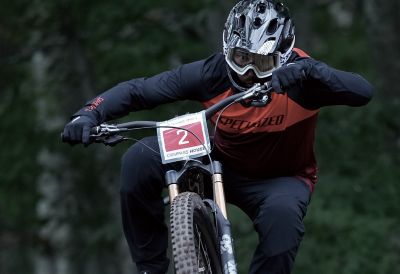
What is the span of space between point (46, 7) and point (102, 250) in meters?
3.64

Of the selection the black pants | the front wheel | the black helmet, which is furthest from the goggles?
the front wheel

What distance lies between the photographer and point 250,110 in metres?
7.14

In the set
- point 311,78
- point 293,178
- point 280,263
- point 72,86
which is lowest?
point 280,263

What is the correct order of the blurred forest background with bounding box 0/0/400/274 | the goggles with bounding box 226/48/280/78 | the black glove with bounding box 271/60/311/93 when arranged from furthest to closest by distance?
the blurred forest background with bounding box 0/0/400/274, the goggles with bounding box 226/48/280/78, the black glove with bounding box 271/60/311/93

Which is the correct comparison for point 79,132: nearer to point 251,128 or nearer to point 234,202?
point 251,128

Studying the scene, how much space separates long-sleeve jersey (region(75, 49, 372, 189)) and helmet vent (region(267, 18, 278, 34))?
0.77ft

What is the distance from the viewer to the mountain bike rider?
Result: 276 inches

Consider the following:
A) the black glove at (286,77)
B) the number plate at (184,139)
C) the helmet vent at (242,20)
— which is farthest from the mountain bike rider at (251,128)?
the number plate at (184,139)

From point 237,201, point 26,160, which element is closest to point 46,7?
point 26,160

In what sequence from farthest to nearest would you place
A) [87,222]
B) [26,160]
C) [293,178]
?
[87,222], [26,160], [293,178]

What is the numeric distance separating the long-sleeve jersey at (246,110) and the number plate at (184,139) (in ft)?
1.19

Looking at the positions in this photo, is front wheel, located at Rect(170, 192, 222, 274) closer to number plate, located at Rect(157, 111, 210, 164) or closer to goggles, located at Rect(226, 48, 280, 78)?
number plate, located at Rect(157, 111, 210, 164)

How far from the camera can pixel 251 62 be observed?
276 inches

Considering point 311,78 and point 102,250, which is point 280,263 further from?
point 102,250
